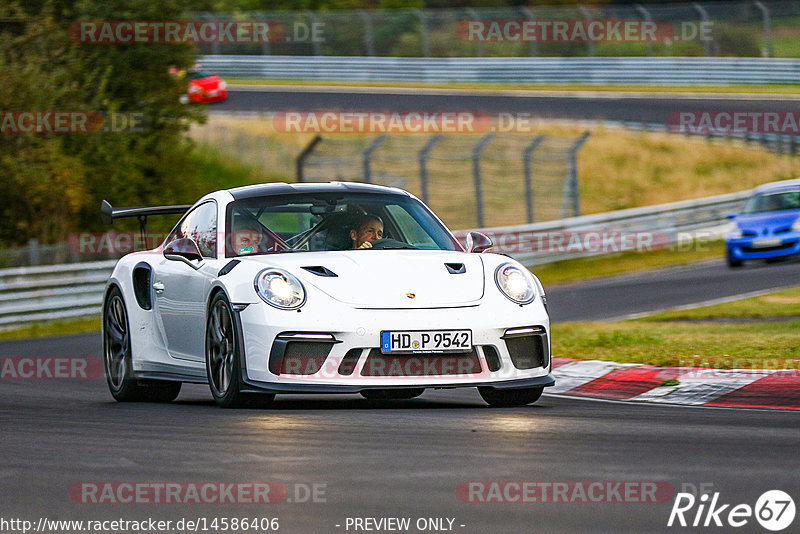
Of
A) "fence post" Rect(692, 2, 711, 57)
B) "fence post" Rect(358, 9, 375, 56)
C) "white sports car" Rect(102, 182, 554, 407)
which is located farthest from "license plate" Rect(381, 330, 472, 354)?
"fence post" Rect(358, 9, 375, 56)

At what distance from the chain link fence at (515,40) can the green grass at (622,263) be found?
437 inches

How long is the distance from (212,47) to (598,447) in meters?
43.0

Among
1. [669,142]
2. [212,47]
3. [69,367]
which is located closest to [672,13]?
[669,142]

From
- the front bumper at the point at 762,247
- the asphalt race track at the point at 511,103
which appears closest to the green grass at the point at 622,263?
the front bumper at the point at 762,247

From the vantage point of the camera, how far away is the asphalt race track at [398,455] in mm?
5082

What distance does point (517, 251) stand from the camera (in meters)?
27.0

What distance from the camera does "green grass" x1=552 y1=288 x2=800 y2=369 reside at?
10.6m

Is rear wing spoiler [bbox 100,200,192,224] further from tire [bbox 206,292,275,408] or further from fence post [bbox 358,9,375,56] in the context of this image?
fence post [bbox 358,9,375,56]

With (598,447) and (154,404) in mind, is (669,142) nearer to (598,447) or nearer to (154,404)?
(154,404)

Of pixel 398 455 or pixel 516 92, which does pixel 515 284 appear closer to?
pixel 398 455

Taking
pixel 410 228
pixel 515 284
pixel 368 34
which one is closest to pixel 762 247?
pixel 410 228

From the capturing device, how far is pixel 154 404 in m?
9.77

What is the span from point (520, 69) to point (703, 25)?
647 cm

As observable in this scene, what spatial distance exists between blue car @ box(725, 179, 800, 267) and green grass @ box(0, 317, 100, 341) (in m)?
10.0
